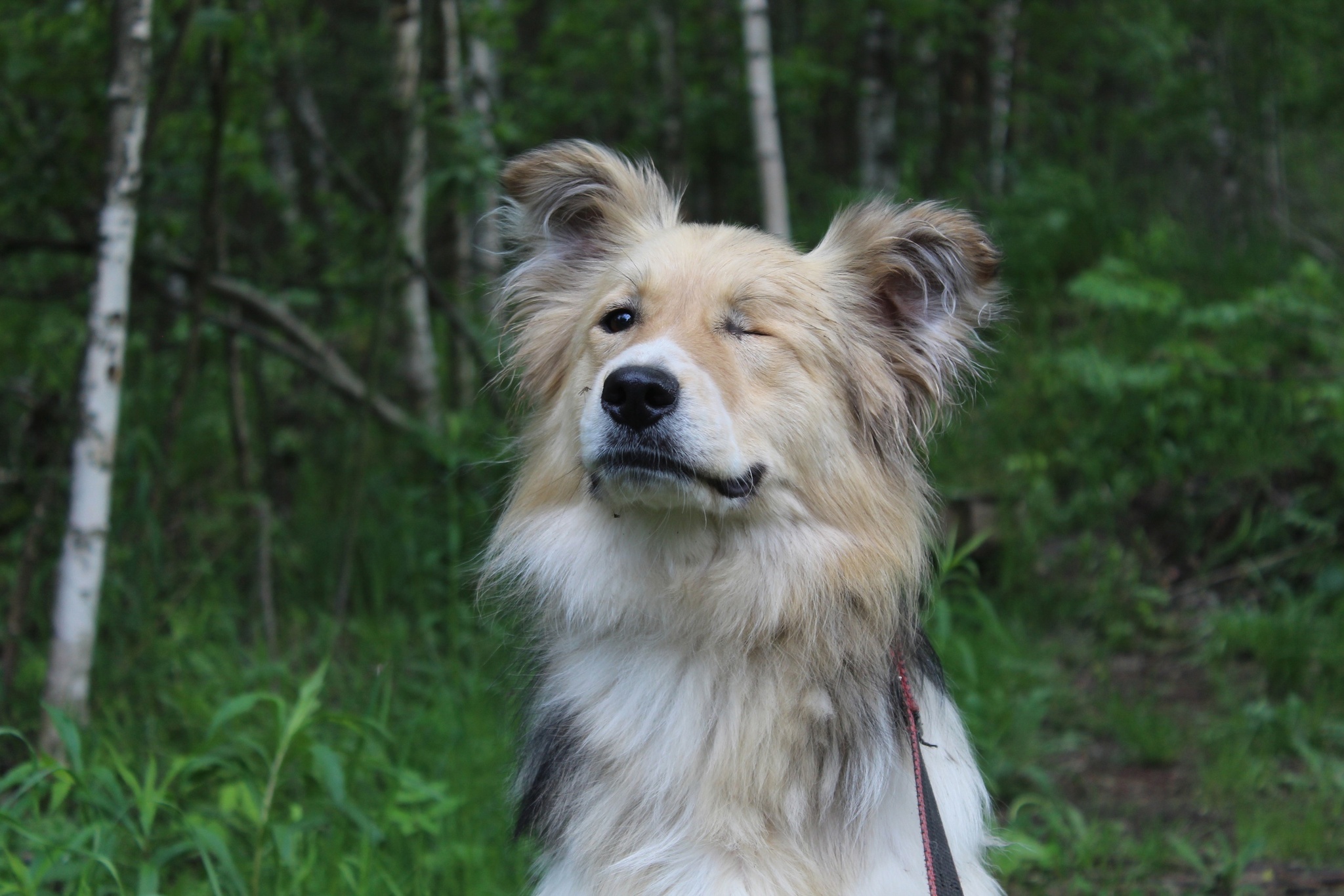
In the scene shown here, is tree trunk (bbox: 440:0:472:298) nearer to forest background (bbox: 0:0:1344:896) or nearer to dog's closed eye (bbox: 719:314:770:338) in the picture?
forest background (bbox: 0:0:1344:896)

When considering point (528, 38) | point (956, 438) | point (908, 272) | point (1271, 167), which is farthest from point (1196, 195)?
point (908, 272)

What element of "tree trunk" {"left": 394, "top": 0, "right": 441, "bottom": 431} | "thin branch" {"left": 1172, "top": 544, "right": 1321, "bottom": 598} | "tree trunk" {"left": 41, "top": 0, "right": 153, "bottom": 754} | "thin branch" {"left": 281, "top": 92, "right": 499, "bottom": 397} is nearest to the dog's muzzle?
"tree trunk" {"left": 41, "top": 0, "right": 153, "bottom": 754}

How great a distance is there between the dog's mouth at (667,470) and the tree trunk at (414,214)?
8.21 ft

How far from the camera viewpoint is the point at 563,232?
115 inches

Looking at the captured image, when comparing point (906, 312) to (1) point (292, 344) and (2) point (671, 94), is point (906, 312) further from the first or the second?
(2) point (671, 94)

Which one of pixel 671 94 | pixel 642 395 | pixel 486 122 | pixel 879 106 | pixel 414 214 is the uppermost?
pixel 879 106

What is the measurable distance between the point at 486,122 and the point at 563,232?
2309 millimetres

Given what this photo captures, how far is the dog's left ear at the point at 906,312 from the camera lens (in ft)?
7.93

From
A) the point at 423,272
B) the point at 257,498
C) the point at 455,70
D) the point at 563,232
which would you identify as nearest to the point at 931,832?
the point at 563,232

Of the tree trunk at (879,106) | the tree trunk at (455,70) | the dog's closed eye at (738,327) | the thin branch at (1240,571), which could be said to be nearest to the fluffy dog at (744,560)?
the dog's closed eye at (738,327)

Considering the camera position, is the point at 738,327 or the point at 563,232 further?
the point at 563,232

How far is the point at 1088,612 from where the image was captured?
16.1 ft

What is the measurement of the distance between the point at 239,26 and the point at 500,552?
265cm

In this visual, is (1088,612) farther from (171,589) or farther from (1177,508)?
(171,589)
